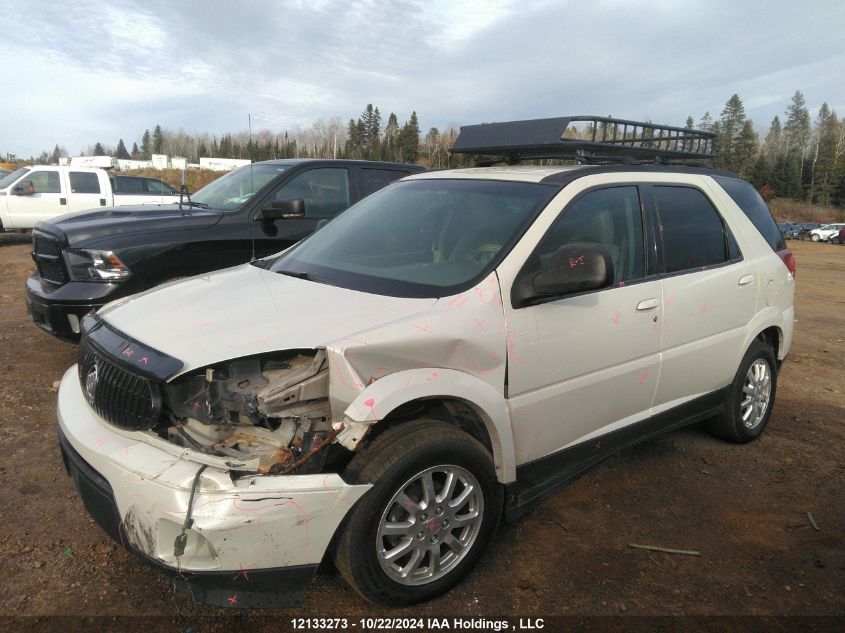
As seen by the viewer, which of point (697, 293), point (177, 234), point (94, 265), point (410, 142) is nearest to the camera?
point (697, 293)

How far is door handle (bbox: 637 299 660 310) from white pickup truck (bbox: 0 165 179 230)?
46.6ft

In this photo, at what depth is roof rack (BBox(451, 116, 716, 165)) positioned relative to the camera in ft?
12.2

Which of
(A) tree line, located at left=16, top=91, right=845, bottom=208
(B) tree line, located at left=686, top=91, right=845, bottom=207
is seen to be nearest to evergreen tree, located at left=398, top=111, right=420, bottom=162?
(A) tree line, located at left=16, top=91, right=845, bottom=208

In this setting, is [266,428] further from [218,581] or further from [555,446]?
[555,446]

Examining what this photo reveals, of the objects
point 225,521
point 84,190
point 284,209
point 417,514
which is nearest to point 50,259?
point 284,209

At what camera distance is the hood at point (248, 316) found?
2.34 meters

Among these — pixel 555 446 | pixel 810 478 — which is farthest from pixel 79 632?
pixel 810 478

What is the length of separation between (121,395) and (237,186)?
3.92 meters

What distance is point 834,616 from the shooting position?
258 cm

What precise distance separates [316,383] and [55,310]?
3224mm

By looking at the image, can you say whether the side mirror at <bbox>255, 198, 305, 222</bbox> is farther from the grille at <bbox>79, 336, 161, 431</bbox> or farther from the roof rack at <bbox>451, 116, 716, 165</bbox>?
the grille at <bbox>79, 336, 161, 431</bbox>

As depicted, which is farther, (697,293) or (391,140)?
(391,140)

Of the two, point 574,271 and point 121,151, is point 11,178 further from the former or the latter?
point 121,151

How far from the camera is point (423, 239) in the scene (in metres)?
3.28
